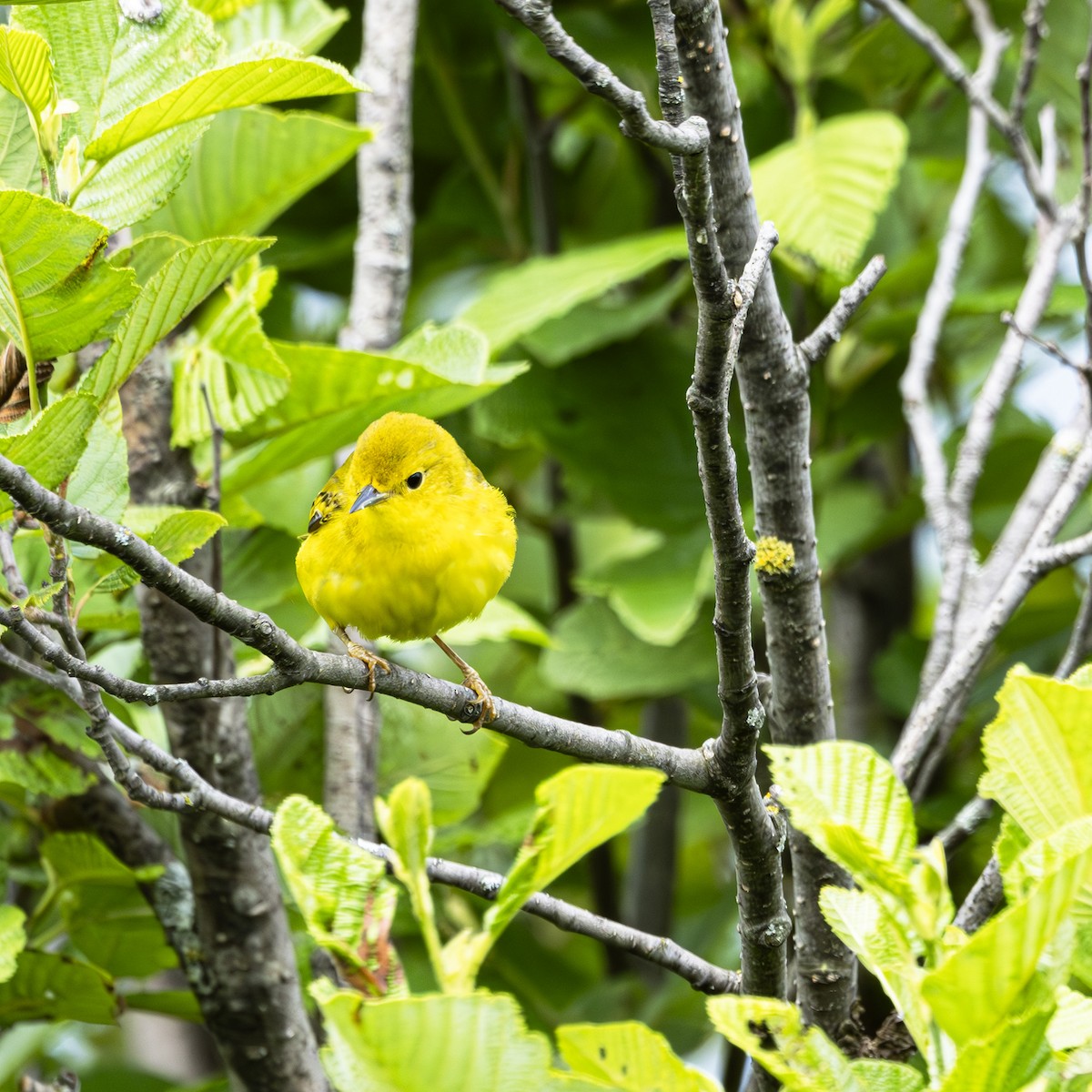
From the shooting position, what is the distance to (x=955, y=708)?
192 centimetres

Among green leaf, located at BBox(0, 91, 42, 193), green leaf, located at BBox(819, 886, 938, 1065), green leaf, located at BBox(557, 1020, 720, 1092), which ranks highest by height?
green leaf, located at BBox(0, 91, 42, 193)

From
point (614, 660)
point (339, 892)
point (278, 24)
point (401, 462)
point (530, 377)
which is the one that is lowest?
point (614, 660)

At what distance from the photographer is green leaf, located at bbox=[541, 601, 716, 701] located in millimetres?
2484

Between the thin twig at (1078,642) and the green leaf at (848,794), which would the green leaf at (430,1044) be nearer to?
the green leaf at (848,794)

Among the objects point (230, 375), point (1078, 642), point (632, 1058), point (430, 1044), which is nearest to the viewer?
point (430, 1044)

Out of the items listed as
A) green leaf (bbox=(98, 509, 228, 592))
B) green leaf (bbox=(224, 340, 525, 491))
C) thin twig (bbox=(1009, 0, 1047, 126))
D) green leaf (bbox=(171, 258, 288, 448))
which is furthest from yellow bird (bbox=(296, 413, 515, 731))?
thin twig (bbox=(1009, 0, 1047, 126))

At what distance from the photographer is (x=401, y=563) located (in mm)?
1914

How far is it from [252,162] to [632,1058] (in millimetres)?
1441

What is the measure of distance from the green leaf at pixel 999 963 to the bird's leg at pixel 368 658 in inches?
23.0

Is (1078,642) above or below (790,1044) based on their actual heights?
above

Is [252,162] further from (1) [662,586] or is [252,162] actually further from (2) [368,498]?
(1) [662,586]

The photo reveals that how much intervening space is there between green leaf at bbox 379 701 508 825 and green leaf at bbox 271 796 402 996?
1.18 metres

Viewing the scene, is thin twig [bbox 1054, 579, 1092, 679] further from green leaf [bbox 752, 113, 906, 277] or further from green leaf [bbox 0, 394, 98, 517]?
green leaf [bbox 0, 394, 98, 517]

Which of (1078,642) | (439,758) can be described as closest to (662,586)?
(439,758)
